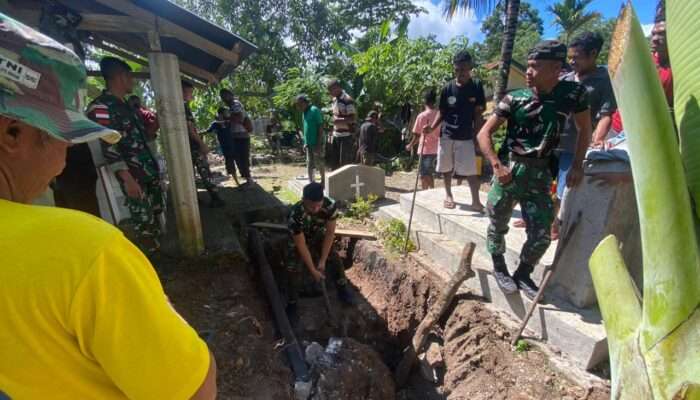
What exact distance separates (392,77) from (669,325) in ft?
35.0

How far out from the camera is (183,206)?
3.85 m

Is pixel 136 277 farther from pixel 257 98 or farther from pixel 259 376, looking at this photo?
pixel 257 98

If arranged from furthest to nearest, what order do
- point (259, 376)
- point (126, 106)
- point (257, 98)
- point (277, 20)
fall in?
point (277, 20) < point (257, 98) < point (126, 106) < point (259, 376)

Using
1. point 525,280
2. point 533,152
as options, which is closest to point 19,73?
point 533,152

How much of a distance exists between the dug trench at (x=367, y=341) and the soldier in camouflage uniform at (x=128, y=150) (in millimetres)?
800

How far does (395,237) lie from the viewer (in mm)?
4922

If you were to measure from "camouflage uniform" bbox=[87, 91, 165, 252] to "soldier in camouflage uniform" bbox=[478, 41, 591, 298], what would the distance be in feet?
10.5

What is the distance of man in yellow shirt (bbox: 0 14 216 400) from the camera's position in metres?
0.58

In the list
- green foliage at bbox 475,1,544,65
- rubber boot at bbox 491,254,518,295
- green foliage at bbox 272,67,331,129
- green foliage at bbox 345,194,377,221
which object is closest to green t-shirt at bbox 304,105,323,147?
green foliage at bbox 345,194,377,221

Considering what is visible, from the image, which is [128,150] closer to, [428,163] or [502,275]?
[502,275]

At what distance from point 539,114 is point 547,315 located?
1.71 meters

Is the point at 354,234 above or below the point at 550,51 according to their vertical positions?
below

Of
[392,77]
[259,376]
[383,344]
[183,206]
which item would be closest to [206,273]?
[183,206]

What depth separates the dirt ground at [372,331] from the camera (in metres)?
2.65
